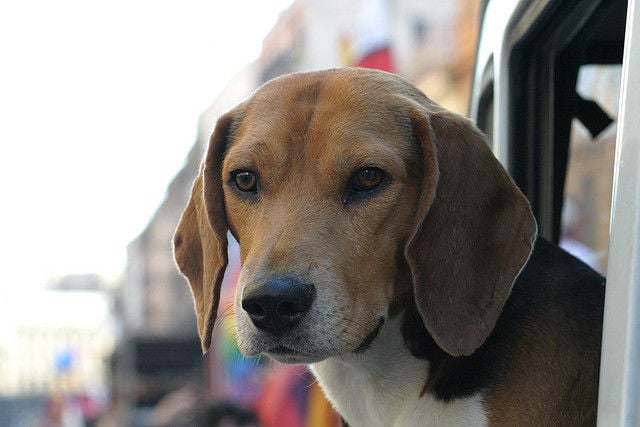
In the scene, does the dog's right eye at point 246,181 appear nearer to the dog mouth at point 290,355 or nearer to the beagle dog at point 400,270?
the beagle dog at point 400,270

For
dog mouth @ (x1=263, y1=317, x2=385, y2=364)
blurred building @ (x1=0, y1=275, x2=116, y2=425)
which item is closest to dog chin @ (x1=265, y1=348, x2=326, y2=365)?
dog mouth @ (x1=263, y1=317, x2=385, y2=364)

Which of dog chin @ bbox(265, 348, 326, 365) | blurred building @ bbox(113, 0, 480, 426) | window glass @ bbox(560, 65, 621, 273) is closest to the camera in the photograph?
A: dog chin @ bbox(265, 348, 326, 365)

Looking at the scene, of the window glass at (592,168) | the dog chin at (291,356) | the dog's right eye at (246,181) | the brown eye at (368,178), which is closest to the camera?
the dog chin at (291,356)

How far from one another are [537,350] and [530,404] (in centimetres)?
15

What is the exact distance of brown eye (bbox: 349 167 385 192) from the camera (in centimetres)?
263

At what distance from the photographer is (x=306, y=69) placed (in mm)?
29594

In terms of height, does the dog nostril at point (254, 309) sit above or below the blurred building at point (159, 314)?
above

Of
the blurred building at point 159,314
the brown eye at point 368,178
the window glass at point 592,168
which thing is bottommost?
the blurred building at point 159,314

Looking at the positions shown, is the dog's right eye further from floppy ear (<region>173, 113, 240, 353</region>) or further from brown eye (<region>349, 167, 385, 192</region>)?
brown eye (<region>349, 167, 385, 192</region>)

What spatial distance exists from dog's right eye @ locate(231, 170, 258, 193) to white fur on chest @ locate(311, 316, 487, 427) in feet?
1.71

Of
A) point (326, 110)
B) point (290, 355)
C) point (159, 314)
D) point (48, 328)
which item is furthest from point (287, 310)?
point (48, 328)

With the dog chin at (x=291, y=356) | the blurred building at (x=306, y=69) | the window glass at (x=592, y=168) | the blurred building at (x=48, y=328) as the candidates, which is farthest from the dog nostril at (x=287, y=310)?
the blurred building at (x=48, y=328)

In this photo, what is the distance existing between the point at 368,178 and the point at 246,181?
1.25ft

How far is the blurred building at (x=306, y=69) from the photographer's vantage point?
7.59m
